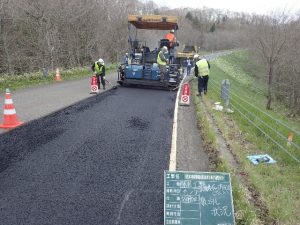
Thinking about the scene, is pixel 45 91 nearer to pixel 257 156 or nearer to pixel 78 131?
pixel 78 131

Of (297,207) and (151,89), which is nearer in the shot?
(297,207)

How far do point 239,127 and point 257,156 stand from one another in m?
2.58

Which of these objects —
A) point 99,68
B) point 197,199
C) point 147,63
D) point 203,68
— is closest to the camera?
point 197,199

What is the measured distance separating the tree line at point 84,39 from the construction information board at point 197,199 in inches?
709

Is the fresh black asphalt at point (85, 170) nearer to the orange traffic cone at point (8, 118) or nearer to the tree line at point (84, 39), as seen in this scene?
the orange traffic cone at point (8, 118)

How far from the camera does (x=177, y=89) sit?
1769 centimetres

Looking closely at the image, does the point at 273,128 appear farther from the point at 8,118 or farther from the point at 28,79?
the point at 28,79

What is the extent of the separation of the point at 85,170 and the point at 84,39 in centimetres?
2667

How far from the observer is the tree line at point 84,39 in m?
21.8

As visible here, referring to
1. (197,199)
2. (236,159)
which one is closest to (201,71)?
(236,159)

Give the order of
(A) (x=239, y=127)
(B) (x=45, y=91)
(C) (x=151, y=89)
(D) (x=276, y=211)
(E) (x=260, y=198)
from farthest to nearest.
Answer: (C) (x=151, y=89) → (B) (x=45, y=91) → (A) (x=239, y=127) → (E) (x=260, y=198) → (D) (x=276, y=211)

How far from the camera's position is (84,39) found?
30844 mm

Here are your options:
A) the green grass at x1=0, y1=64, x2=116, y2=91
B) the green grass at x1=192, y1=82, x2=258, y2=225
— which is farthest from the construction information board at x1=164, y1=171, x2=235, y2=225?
the green grass at x1=0, y1=64, x2=116, y2=91

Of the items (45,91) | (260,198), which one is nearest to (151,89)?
(45,91)
